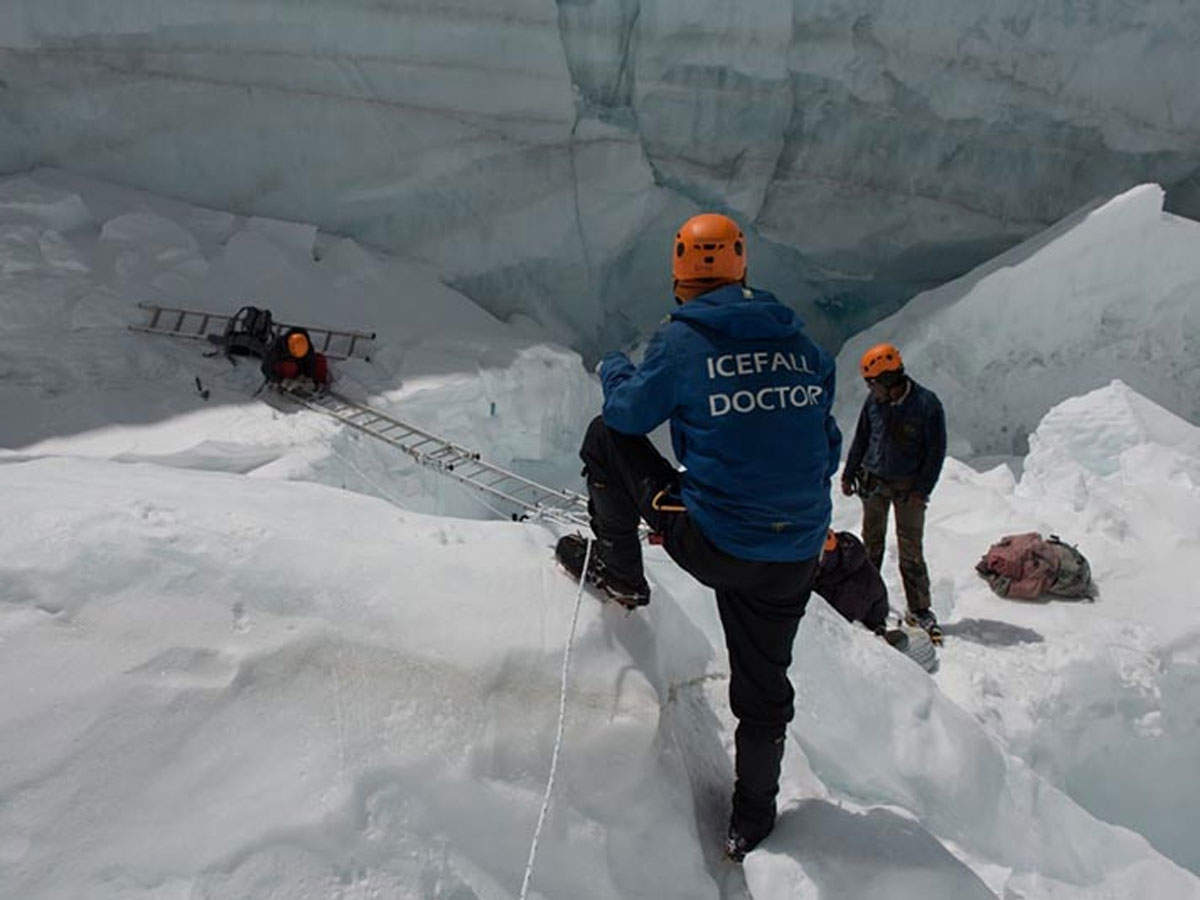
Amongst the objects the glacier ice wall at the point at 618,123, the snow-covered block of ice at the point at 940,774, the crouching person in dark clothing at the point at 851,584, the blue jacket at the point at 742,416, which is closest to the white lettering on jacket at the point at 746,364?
the blue jacket at the point at 742,416

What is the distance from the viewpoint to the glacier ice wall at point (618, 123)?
5.55 m

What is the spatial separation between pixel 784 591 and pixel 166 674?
3.47 ft

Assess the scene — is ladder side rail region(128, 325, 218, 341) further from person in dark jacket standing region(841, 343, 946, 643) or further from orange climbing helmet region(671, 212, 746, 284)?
orange climbing helmet region(671, 212, 746, 284)

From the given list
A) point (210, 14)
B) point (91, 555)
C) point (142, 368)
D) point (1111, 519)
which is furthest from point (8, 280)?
point (1111, 519)

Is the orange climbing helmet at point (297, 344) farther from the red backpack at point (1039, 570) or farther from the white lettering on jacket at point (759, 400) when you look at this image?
the red backpack at point (1039, 570)

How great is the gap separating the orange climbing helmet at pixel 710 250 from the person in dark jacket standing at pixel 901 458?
1.94m

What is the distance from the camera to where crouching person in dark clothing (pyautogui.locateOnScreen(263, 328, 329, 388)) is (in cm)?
454

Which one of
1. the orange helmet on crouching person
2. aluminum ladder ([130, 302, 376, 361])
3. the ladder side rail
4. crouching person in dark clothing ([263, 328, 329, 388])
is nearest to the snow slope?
aluminum ladder ([130, 302, 376, 361])

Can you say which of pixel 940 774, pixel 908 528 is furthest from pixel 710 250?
pixel 908 528

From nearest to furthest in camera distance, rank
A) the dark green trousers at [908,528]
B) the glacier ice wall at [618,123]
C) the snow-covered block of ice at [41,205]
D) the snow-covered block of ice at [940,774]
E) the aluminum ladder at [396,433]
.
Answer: the snow-covered block of ice at [940,774] → the dark green trousers at [908,528] → the aluminum ladder at [396,433] → the snow-covered block of ice at [41,205] → the glacier ice wall at [618,123]

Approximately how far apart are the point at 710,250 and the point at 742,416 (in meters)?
0.36

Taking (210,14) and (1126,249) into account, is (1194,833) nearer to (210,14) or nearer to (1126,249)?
(1126,249)

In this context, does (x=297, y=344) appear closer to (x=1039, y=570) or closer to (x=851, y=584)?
(x=851, y=584)

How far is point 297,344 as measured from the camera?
4527 millimetres
